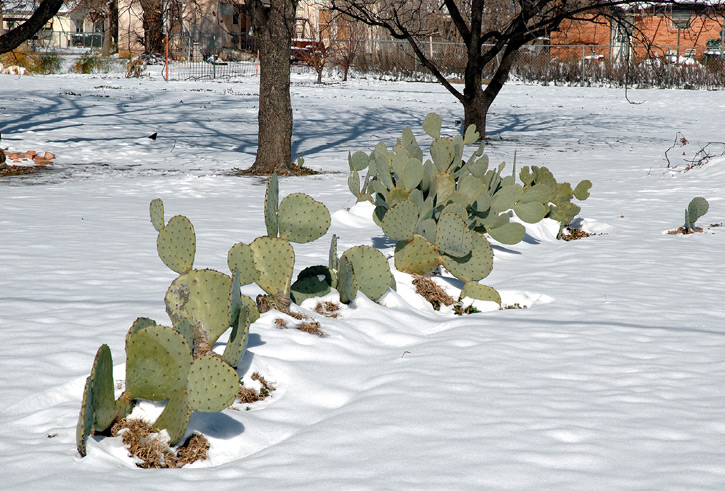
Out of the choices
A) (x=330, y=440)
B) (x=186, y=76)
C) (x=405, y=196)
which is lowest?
(x=330, y=440)

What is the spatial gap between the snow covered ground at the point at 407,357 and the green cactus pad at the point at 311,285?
0.20 m

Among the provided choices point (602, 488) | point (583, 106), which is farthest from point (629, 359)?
point (583, 106)

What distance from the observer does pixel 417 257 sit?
5.20 metres

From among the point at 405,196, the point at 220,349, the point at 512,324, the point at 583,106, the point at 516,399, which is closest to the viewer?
the point at 516,399

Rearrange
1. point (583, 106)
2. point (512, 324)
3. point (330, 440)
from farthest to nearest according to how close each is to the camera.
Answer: point (583, 106) → point (512, 324) → point (330, 440)

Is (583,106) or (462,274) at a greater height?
(583,106)

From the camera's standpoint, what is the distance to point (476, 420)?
9.19 ft

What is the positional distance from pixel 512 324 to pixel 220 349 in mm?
1720

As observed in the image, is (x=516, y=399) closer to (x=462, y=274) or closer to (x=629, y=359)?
(x=629, y=359)

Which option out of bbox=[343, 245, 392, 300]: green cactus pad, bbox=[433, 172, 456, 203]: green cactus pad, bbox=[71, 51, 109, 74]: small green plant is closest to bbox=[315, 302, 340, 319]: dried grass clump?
bbox=[343, 245, 392, 300]: green cactus pad

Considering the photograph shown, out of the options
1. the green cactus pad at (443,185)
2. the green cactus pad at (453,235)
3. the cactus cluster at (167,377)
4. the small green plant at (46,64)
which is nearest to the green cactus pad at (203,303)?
the cactus cluster at (167,377)

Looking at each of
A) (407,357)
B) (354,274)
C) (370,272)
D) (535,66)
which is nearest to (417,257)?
(370,272)

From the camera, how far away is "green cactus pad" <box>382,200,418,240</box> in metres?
5.02

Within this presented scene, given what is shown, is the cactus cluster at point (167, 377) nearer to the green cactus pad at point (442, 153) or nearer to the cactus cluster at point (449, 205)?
the cactus cluster at point (449, 205)
